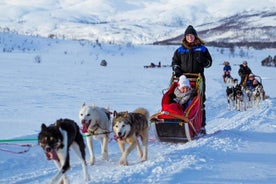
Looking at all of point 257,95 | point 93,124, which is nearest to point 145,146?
point 93,124

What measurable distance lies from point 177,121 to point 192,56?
3.26ft

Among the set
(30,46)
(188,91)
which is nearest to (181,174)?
(188,91)

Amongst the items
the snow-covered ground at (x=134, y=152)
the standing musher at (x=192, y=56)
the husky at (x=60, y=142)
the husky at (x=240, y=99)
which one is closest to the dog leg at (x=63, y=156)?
the husky at (x=60, y=142)

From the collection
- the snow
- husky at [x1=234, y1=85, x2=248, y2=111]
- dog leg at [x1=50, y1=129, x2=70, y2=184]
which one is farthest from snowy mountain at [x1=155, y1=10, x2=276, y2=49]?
dog leg at [x1=50, y1=129, x2=70, y2=184]

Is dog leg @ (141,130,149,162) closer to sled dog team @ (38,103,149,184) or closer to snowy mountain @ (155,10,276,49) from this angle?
sled dog team @ (38,103,149,184)

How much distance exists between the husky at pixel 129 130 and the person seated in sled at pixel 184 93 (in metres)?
0.84

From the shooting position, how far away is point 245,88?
10219 mm

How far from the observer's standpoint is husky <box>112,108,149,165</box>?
4.16m

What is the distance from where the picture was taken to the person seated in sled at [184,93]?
5.34 meters

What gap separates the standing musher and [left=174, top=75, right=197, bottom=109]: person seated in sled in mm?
326

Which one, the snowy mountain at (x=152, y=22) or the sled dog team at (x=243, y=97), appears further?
the snowy mountain at (x=152, y=22)

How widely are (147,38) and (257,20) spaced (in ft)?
83.4

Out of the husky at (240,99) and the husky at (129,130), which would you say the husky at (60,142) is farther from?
the husky at (240,99)

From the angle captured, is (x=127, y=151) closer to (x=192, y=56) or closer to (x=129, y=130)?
(x=129, y=130)
